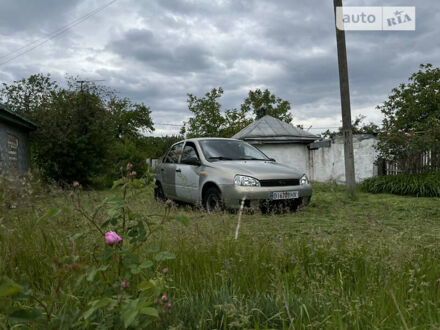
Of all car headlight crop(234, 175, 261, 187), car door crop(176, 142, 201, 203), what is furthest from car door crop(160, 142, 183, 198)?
car headlight crop(234, 175, 261, 187)

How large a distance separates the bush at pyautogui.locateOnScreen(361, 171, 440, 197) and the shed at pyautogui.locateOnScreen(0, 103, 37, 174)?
11.5m

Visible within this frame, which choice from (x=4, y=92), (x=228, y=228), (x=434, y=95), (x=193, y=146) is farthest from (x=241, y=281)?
(x=434, y=95)

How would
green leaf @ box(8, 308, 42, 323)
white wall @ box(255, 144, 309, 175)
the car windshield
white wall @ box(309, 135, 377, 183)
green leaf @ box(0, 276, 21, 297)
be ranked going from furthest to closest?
1. white wall @ box(255, 144, 309, 175)
2. white wall @ box(309, 135, 377, 183)
3. the car windshield
4. green leaf @ box(8, 308, 42, 323)
5. green leaf @ box(0, 276, 21, 297)

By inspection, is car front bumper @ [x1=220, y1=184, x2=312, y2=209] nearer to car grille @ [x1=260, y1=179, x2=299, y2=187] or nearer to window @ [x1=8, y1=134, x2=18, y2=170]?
car grille @ [x1=260, y1=179, x2=299, y2=187]

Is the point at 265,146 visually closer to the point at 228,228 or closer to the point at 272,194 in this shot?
the point at 272,194

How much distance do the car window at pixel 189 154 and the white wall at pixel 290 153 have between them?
14038 millimetres

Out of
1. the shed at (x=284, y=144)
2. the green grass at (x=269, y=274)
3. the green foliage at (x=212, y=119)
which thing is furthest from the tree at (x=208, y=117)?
the green grass at (x=269, y=274)

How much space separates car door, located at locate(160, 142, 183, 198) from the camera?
7758 millimetres

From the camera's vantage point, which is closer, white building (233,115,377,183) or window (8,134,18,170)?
window (8,134,18,170)

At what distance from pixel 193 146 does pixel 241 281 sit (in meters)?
5.32

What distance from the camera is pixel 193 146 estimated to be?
24.8 ft

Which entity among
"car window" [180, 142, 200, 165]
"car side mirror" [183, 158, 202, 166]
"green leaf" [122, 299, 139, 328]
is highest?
"car window" [180, 142, 200, 165]

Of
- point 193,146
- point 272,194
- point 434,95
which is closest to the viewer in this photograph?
point 272,194

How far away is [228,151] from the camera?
7344 mm
